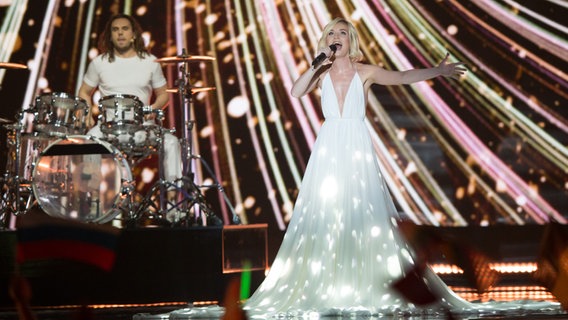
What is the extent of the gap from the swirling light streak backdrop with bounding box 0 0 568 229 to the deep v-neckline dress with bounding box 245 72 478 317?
11.4 feet

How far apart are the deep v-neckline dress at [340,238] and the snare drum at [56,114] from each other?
6.98 ft

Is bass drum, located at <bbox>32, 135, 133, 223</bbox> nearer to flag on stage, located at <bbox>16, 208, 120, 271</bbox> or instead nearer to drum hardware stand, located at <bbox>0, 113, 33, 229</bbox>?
drum hardware stand, located at <bbox>0, 113, 33, 229</bbox>

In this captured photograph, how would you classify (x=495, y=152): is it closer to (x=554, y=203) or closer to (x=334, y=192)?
(x=554, y=203)

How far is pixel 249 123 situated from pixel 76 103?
213 cm

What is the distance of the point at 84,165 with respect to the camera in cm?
513

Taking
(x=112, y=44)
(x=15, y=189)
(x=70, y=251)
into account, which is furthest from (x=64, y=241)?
(x=112, y=44)

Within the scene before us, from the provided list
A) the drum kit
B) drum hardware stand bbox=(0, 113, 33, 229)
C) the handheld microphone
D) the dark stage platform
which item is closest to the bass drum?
the drum kit

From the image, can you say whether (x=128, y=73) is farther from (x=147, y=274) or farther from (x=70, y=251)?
(x=70, y=251)

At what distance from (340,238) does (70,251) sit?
285 centimetres

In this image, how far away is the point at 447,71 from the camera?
127 inches

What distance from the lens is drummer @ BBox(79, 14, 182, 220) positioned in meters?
5.58

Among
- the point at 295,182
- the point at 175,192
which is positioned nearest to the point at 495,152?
the point at 295,182

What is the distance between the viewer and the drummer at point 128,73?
5.58 meters

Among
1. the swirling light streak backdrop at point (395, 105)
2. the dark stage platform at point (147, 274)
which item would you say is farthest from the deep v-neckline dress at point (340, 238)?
the swirling light streak backdrop at point (395, 105)
